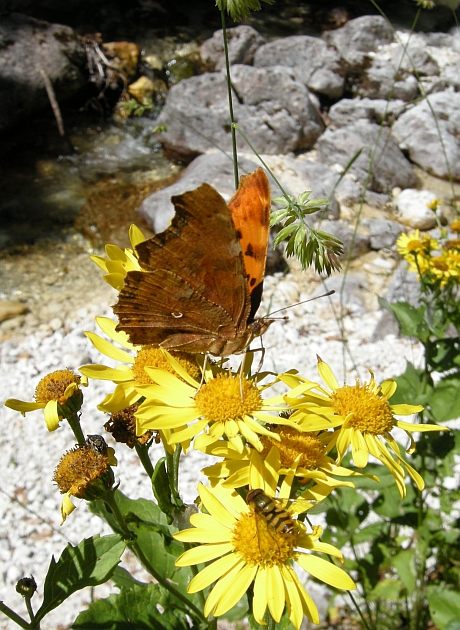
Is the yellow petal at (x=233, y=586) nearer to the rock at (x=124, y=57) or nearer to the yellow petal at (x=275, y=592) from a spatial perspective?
the yellow petal at (x=275, y=592)

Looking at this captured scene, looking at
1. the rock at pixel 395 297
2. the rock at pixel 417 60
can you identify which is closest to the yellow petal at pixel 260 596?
the rock at pixel 395 297

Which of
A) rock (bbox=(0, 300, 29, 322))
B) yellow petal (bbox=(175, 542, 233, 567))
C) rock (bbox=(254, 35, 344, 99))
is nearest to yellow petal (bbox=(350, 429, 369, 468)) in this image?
yellow petal (bbox=(175, 542, 233, 567))

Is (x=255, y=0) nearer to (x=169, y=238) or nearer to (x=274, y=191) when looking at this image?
(x=169, y=238)

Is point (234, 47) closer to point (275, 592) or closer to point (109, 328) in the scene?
point (109, 328)

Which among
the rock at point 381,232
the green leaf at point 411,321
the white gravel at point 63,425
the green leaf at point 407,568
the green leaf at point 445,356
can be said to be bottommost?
the white gravel at point 63,425

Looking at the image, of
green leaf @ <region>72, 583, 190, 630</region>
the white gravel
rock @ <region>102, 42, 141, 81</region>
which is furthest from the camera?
rock @ <region>102, 42, 141, 81</region>

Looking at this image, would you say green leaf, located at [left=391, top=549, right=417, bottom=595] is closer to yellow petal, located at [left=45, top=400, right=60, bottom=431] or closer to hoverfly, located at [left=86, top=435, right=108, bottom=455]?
hoverfly, located at [left=86, top=435, right=108, bottom=455]
